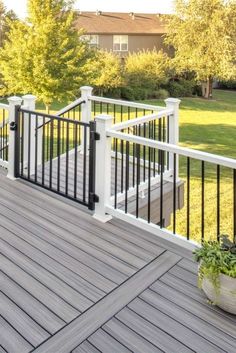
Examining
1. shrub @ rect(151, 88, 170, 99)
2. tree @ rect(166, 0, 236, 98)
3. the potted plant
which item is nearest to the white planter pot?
the potted plant

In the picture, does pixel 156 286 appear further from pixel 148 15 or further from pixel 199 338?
pixel 148 15

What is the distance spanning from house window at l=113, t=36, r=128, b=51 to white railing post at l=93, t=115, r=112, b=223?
29.0 m

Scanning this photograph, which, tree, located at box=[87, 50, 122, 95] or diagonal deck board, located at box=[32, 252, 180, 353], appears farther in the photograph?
tree, located at box=[87, 50, 122, 95]

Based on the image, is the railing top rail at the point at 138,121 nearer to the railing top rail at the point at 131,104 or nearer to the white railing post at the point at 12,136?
the railing top rail at the point at 131,104

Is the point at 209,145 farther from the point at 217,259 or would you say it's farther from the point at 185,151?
the point at 217,259

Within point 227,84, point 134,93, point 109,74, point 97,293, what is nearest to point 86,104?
point 97,293

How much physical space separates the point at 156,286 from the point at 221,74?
2328 cm

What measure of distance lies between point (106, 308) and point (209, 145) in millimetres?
12416

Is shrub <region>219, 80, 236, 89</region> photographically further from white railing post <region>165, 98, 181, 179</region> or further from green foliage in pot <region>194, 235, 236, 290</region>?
green foliage in pot <region>194, 235, 236, 290</region>

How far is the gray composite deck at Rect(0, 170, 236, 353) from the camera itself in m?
2.23

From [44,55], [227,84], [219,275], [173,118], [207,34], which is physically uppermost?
[207,34]

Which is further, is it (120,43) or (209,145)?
(120,43)

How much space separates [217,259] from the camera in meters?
2.51

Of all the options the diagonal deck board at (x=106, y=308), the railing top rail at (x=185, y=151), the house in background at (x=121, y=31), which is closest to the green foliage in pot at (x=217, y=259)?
the diagonal deck board at (x=106, y=308)
